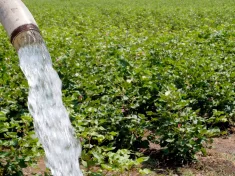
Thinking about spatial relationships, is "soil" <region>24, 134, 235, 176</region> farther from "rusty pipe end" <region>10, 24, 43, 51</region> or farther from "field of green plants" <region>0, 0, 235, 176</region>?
"rusty pipe end" <region>10, 24, 43, 51</region>

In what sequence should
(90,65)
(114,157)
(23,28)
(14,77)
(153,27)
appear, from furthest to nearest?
1. (153,27)
2. (90,65)
3. (14,77)
4. (114,157)
5. (23,28)

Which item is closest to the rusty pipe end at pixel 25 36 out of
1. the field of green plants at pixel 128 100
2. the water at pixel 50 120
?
the water at pixel 50 120

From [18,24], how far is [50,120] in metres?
0.55

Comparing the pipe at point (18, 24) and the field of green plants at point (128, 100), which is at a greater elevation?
the pipe at point (18, 24)

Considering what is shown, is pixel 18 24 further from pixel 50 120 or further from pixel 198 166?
pixel 198 166

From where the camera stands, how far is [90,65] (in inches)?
215

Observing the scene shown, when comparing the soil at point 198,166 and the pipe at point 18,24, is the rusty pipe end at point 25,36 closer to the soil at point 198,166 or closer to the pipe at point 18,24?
the pipe at point 18,24

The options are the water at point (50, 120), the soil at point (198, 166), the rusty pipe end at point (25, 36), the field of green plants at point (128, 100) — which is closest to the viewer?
the rusty pipe end at point (25, 36)

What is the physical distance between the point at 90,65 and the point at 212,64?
1474mm

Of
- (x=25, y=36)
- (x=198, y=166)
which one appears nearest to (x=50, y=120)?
(x=25, y=36)

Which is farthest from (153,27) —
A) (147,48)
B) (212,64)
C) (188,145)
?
(188,145)

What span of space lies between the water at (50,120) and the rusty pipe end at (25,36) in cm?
15

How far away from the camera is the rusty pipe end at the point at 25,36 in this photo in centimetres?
230

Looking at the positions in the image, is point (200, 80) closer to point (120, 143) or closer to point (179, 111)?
point (179, 111)
